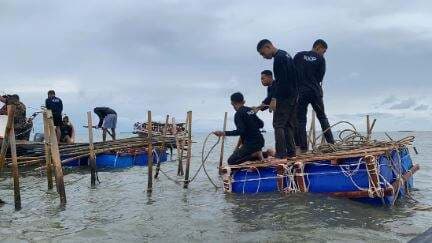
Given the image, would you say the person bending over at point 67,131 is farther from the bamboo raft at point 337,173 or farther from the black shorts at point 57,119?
the bamboo raft at point 337,173

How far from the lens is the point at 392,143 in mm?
10188

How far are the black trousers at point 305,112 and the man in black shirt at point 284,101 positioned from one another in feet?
2.15

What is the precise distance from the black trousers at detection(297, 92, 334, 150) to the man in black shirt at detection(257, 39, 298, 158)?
2.15 feet

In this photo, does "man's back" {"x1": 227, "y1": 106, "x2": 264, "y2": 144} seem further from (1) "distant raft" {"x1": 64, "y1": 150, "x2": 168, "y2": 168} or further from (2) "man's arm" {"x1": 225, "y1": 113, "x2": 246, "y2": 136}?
(1) "distant raft" {"x1": 64, "y1": 150, "x2": 168, "y2": 168}

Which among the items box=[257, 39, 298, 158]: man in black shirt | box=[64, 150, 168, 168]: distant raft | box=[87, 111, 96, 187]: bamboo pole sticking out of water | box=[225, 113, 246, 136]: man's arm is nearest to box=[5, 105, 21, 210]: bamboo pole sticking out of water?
box=[87, 111, 96, 187]: bamboo pole sticking out of water

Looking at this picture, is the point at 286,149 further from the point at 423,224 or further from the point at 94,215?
the point at 94,215

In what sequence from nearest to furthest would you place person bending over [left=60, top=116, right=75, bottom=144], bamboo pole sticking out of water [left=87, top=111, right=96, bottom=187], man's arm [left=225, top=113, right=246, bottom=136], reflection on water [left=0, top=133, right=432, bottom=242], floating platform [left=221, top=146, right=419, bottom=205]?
1. reflection on water [left=0, top=133, right=432, bottom=242]
2. floating platform [left=221, top=146, right=419, bottom=205]
3. man's arm [left=225, top=113, right=246, bottom=136]
4. bamboo pole sticking out of water [left=87, top=111, right=96, bottom=187]
5. person bending over [left=60, top=116, right=75, bottom=144]

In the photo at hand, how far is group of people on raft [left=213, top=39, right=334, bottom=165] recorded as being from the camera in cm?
993

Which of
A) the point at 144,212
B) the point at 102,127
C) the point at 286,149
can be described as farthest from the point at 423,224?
the point at 102,127

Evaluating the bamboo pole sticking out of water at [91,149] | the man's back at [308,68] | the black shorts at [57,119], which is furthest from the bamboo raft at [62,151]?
the man's back at [308,68]

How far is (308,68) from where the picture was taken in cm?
1079

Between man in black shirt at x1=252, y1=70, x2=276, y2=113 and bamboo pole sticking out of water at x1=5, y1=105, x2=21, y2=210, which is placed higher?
man in black shirt at x1=252, y1=70, x2=276, y2=113

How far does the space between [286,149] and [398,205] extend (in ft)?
8.17

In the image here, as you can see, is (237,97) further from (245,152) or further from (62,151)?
(62,151)
